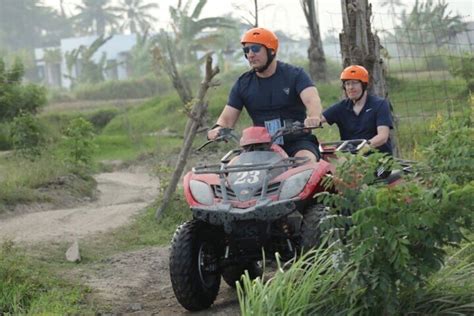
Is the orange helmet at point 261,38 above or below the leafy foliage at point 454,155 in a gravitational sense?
above

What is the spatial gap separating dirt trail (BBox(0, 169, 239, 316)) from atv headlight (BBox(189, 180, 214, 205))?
76cm

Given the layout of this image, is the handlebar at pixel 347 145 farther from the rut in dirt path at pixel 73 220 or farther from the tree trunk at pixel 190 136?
the tree trunk at pixel 190 136

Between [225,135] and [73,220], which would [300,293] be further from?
[73,220]

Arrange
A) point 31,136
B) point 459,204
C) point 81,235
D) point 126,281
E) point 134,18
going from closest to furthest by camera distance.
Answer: point 459,204
point 126,281
point 81,235
point 31,136
point 134,18

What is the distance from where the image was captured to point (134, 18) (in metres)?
79.7

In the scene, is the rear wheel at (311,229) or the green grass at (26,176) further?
the green grass at (26,176)

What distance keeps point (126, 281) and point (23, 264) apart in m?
0.95

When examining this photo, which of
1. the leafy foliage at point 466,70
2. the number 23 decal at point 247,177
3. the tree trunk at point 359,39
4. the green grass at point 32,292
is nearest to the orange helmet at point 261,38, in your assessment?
the number 23 decal at point 247,177

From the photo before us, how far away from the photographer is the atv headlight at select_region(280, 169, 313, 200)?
645 centimetres

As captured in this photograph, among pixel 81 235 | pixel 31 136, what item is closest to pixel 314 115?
pixel 81 235

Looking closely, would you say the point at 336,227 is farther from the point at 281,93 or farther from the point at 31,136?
the point at 31,136

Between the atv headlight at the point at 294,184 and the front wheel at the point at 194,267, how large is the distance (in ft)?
2.48

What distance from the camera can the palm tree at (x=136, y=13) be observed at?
254ft

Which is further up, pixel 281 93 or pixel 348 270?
pixel 281 93
